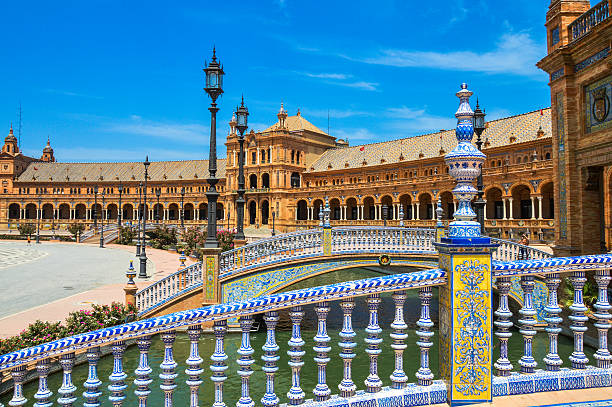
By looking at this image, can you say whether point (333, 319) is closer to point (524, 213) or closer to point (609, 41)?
point (609, 41)

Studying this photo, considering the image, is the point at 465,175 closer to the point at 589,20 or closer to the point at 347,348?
the point at 347,348

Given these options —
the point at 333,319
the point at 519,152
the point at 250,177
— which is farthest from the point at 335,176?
the point at 333,319

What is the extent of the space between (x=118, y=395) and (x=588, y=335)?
13418 mm

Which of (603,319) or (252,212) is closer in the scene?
(603,319)

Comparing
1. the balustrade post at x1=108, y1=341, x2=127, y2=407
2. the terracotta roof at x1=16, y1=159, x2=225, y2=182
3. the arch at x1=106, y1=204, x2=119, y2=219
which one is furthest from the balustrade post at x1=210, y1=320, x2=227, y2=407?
the arch at x1=106, y1=204, x2=119, y2=219

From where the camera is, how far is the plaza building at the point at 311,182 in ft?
131

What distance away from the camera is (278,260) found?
49.6 feet

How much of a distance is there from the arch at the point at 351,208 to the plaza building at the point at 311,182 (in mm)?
144

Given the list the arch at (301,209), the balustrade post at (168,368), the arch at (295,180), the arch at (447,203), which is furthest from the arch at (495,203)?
the balustrade post at (168,368)

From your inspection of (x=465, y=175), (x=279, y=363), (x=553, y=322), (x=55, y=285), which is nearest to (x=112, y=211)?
(x=55, y=285)

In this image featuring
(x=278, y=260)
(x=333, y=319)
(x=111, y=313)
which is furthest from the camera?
(x=333, y=319)

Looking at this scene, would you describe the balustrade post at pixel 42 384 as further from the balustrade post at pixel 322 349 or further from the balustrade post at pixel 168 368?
the balustrade post at pixel 322 349

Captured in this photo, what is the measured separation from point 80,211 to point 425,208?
76487 mm

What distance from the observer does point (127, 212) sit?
3688 inches
